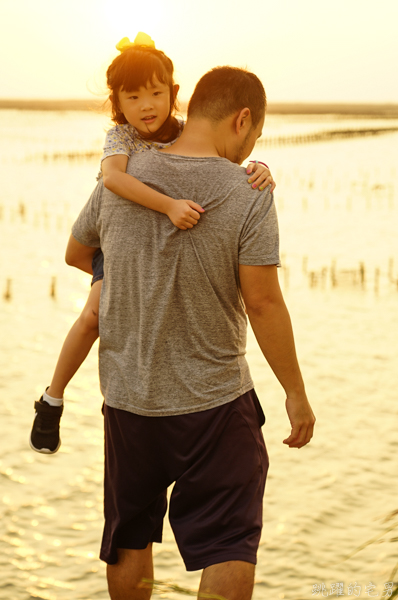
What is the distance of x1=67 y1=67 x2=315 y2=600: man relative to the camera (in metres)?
2.12

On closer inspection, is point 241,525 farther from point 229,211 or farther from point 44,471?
point 44,471

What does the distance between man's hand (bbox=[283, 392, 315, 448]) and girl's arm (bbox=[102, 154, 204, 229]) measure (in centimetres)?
66

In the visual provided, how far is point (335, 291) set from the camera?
11109 millimetres

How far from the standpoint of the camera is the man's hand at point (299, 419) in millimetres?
2318

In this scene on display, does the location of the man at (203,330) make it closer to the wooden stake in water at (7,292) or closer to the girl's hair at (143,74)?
the girl's hair at (143,74)

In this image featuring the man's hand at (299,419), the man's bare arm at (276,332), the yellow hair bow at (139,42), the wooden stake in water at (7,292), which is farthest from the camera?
the wooden stake in water at (7,292)

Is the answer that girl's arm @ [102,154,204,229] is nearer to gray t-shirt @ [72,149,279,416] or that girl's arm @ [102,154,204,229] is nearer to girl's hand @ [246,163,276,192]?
gray t-shirt @ [72,149,279,416]

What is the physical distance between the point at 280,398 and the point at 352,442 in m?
1.09

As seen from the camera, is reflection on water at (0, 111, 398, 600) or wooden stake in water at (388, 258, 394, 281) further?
wooden stake in water at (388, 258, 394, 281)

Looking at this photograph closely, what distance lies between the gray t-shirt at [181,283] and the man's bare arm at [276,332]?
40mm

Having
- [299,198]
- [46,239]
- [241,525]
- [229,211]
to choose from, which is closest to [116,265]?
[229,211]

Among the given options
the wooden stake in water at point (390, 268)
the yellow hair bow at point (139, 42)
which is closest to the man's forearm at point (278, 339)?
the yellow hair bow at point (139, 42)

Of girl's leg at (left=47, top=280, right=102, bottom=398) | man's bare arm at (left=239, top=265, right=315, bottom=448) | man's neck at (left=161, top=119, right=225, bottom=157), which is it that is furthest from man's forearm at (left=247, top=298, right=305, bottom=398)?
girl's leg at (left=47, top=280, right=102, bottom=398)

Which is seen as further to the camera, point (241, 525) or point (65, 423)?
point (65, 423)
